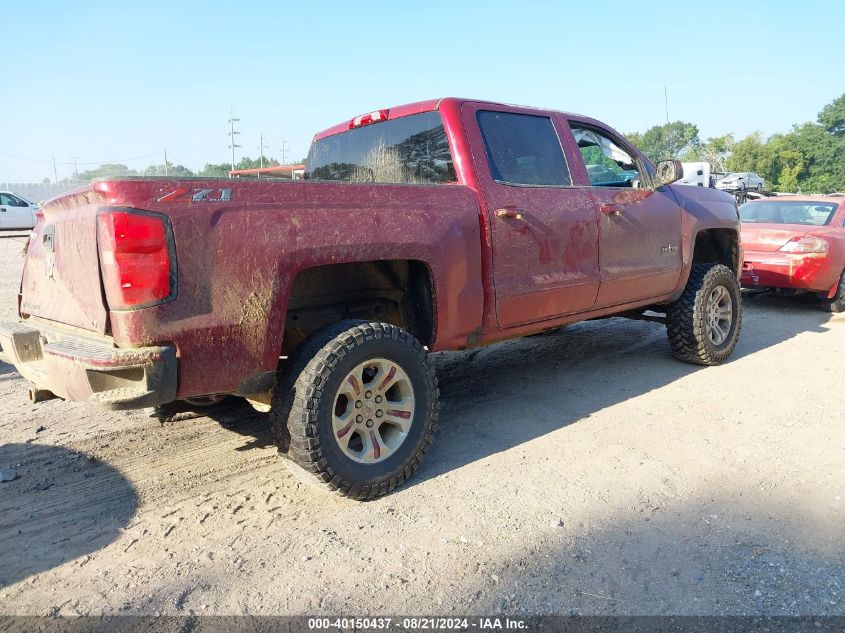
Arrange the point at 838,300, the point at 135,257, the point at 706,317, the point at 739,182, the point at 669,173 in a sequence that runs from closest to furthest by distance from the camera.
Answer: the point at 135,257, the point at 669,173, the point at 706,317, the point at 838,300, the point at 739,182

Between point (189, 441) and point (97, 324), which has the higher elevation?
point (97, 324)

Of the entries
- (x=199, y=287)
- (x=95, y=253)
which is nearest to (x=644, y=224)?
(x=199, y=287)

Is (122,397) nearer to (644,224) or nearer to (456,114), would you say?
(456,114)

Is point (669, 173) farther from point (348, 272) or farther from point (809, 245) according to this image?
point (809, 245)

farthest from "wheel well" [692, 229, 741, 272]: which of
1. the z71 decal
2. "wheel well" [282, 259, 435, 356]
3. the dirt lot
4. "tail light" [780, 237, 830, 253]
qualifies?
the z71 decal

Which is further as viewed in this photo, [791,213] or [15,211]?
[15,211]

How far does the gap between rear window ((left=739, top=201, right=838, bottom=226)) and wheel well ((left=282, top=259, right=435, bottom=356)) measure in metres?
7.56

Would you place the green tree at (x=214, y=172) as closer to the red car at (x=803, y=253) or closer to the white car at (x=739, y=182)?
the red car at (x=803, y=253)

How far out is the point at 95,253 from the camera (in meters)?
2.57

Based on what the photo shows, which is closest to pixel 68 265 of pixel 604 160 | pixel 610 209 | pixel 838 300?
pixel 610 209

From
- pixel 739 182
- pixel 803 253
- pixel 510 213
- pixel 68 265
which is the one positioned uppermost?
pixel 739 182

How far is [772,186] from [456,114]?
5017cm

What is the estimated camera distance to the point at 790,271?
8094mm

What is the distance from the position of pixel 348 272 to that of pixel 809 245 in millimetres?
7093
